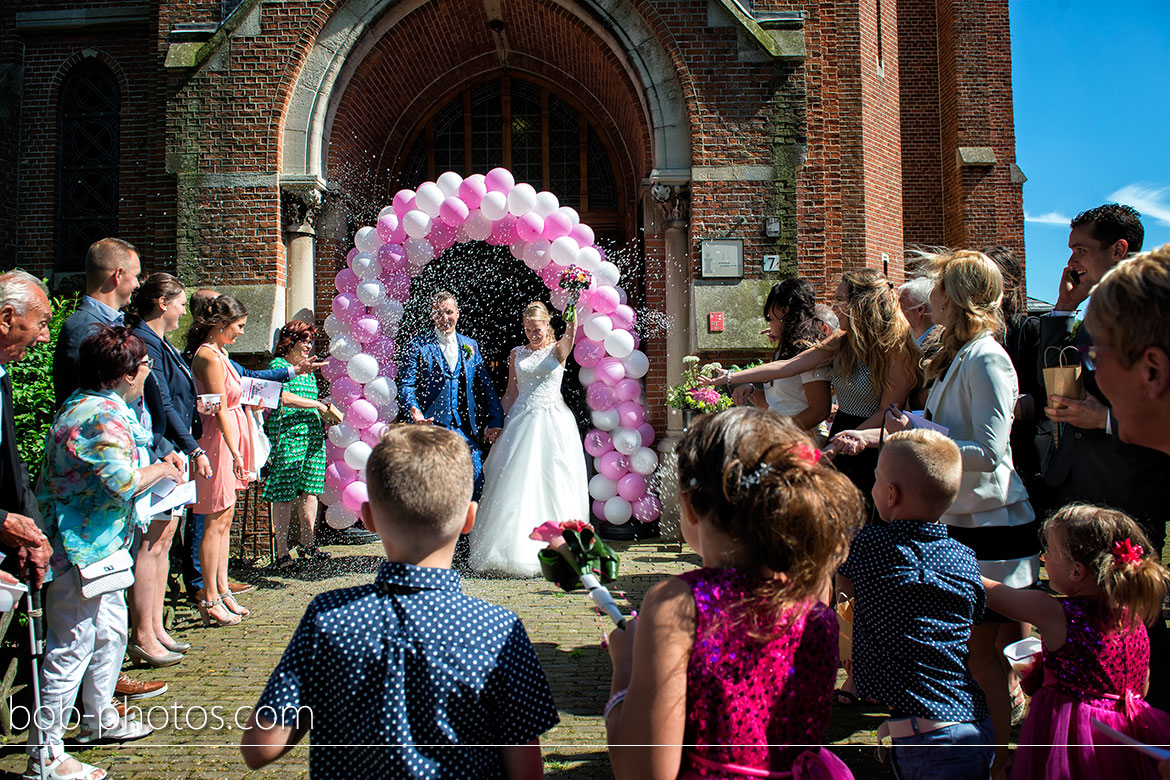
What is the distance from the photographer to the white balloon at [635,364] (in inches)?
278

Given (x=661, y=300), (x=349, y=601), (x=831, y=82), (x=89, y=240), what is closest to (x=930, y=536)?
(x=349, y=601)

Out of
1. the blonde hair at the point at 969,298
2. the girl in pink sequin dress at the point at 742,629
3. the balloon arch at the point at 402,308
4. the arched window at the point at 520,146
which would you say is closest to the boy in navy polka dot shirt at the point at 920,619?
the girl in pink sequin dress at the point at 742,629

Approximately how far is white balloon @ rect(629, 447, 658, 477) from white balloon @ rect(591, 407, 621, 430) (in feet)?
1.12

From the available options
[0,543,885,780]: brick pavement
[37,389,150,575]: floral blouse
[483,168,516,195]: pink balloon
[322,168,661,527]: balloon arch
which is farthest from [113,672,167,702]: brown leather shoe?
[483,168,516,195]: pink balloon

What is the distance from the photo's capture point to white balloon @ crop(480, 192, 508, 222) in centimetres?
678

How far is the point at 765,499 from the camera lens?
5.23ft

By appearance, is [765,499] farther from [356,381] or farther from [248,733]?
[356,381]

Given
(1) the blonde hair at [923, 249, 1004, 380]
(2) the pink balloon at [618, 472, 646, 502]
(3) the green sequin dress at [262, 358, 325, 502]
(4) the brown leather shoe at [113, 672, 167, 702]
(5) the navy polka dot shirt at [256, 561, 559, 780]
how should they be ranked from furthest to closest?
(2) the pink balloon at [618, 472, 646, 502]
(3) the green sequin dress at [262, 358, 325, 502]
(4) the brown leather shoe at [113, 672, 167, 702]
(1) the blonde hair at [923, 249, 1004, 380]
(5) the navy polka dot shirt at [256, 561, 559, 780]

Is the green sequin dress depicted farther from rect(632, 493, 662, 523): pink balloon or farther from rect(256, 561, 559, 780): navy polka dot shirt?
rect(256, 561, 559, 780): navy polka dot shirt

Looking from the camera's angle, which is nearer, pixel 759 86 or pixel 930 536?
pixel 930 536

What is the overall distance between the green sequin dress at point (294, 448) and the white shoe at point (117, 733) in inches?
121

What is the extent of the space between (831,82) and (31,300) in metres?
8.29

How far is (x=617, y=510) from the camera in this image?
7.20 meters

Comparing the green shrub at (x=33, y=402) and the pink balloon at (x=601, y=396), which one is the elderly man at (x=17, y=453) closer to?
the green shrub at (x=33, y=402)
